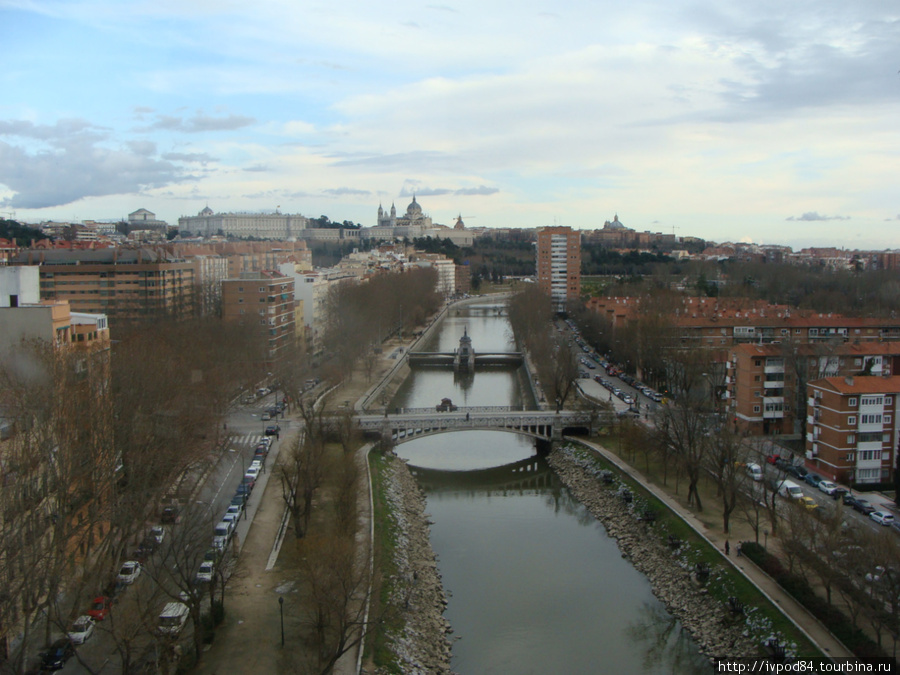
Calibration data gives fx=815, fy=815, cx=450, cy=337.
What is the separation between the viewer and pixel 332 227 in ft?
268

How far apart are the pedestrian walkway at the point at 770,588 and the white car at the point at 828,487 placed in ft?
5.32

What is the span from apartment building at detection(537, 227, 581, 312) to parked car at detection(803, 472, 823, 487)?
26.6 m

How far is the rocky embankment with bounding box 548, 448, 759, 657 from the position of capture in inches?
273

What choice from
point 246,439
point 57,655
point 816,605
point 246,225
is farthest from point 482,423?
point 246,225

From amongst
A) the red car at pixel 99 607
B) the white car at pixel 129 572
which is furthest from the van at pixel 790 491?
the red car at pixel 99 607

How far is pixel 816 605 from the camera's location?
257 inches

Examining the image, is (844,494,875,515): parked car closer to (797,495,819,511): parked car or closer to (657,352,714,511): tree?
(797,495,819,511): parked car

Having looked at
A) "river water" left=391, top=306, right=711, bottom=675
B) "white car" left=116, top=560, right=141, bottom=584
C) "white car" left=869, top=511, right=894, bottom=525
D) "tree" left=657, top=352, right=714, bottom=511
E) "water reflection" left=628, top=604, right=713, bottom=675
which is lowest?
"water reflection" left=628, top=604, right=713, bottom=675

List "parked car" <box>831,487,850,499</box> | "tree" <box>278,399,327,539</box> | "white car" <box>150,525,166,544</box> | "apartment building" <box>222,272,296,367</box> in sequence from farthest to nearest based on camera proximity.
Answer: "apartment building" <box>222,272,296,367</box>
"parked car" <box>831,487,850,499</box>
"tree" <box>278,399,327,539</box>
"white car" <box>150,525,166,544</box>

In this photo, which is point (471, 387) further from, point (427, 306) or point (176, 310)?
point (427, 306)

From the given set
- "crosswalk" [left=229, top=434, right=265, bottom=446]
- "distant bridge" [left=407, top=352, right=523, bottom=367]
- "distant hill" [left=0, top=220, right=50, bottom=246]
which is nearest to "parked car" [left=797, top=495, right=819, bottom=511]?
"crosswalk" [left=229, top=434, right=265, bottom=446]

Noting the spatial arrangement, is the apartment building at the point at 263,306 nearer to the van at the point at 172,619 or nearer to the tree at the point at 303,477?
the tree at the point at 303,477

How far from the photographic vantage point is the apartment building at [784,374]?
12.1m

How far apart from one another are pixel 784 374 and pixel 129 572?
9437 mm
